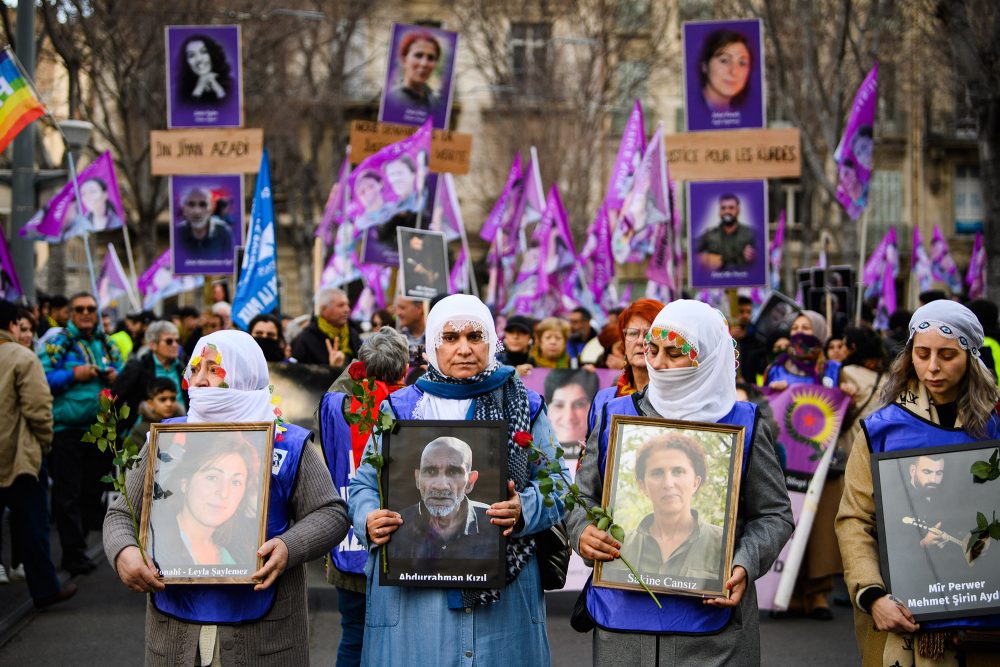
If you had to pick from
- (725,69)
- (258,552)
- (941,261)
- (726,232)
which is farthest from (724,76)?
(941,261)

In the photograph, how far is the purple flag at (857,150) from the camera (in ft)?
47.3

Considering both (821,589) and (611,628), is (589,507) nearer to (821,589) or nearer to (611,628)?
(611,628)

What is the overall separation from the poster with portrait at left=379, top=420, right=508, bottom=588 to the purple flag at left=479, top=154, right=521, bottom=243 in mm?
14932

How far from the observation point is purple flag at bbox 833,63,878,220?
14.4 meters

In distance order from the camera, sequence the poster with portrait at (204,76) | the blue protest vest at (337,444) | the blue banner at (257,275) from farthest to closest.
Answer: the poster with portrait at (204,76)
the blue banner at (257,275)
the blue protest vest at (337,444)

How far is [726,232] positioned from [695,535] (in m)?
9.85

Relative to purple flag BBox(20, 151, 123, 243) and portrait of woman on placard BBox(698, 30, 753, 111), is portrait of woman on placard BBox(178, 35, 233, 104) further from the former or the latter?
portrait of woman on placard BBox(698, 30, 753, 111)

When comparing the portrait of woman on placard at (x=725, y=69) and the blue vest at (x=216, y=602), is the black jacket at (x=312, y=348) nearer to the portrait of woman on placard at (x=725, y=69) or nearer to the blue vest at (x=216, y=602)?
the portrait of woman on placard at (x=725, y=69)

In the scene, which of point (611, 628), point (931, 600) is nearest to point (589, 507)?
point (611, 628)

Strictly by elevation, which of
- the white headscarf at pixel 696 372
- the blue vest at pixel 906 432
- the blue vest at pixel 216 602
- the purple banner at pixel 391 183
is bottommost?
the blue vest at pixel 216 602

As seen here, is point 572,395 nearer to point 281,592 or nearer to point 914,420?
point 914,420

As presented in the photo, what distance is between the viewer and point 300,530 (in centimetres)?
412

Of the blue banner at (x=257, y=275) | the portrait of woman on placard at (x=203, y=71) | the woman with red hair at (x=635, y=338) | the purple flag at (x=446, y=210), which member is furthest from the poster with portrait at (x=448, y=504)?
the purple flag at (x=446, y=210)

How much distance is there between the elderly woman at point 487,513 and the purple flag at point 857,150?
35.9 ft
